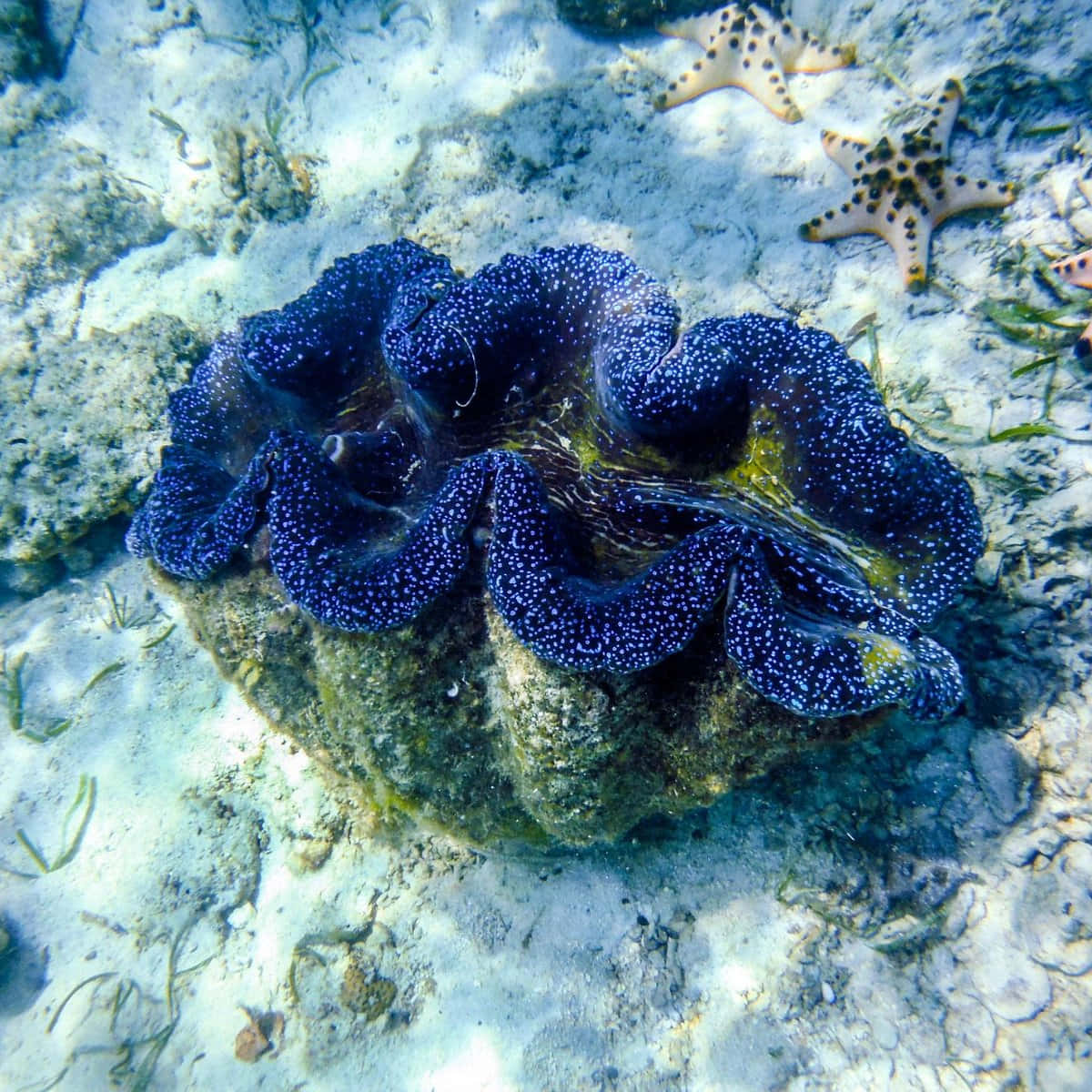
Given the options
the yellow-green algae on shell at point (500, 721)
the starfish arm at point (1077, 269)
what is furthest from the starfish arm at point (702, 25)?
the yellow-green algae on shell at point (500, 721)

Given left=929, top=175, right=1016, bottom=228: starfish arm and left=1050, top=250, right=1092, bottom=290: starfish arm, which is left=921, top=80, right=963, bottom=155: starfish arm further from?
left=1050, top=250, right=1092, bottom=290: starfish arm

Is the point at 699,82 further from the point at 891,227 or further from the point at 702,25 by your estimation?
the point at 891,227

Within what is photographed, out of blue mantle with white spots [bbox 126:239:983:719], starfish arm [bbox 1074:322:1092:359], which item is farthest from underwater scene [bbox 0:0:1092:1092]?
starfish arm [bbox 1074:322:1092:359]

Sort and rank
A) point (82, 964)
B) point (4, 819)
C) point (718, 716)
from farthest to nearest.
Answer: point (4, 819)
point (82, 964)
point (718, 716)

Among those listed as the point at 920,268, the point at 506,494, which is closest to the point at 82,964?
the point at 506,494

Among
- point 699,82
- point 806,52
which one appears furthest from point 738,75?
point 806,52

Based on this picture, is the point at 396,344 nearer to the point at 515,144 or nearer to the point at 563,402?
the point at 563,402
